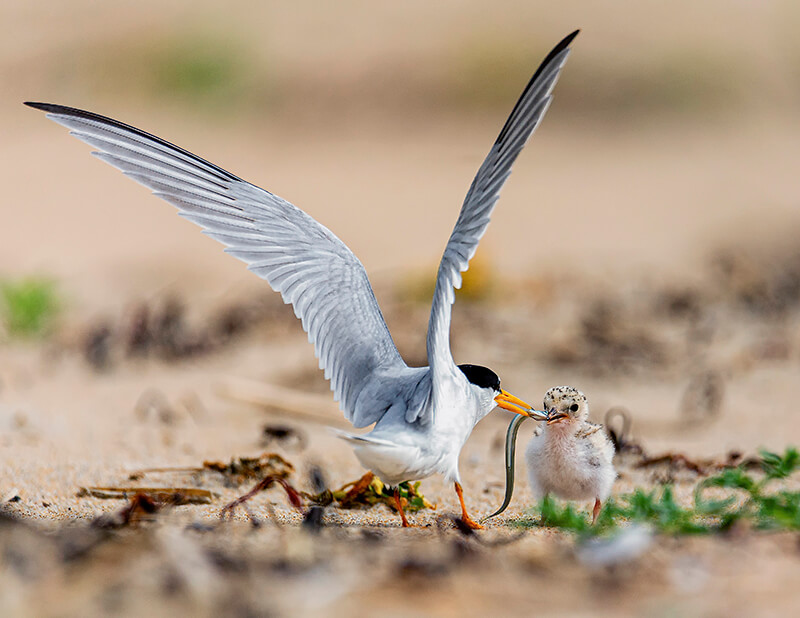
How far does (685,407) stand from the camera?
564 centimetres

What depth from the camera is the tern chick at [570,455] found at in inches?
131

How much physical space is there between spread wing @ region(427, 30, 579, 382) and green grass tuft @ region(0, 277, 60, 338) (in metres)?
4.93

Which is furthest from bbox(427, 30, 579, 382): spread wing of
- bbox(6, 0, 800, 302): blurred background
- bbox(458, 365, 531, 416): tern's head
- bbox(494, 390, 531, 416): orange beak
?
bbox(6, 0, 800, 302): blurred background

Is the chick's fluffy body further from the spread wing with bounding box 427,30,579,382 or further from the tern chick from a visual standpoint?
the spread wing with bounding box 427,30,579,382

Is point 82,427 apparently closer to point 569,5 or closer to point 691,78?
point 691,78

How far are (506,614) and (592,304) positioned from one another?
17.9ft

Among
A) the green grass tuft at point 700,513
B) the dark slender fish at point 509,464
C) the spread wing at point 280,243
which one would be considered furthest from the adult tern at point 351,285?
the green grass tuft at point 700,513

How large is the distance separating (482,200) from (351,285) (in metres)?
0.76

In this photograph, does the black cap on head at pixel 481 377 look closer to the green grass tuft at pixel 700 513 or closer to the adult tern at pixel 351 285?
the adult tern at pixel 351 285

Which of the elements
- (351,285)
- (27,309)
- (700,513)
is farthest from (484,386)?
(27,309)

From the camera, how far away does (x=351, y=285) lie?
3.46 metres

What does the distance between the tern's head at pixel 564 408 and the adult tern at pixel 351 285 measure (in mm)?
152

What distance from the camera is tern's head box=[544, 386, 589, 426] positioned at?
347 cm

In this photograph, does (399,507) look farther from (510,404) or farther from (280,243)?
(280,243)
